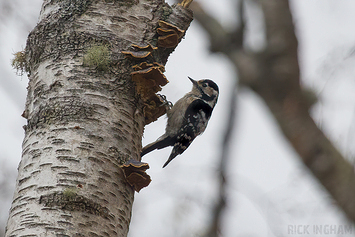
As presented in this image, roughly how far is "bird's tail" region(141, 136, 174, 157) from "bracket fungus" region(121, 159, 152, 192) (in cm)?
219

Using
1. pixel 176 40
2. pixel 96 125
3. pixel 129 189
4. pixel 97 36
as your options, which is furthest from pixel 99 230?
pixel 176 40

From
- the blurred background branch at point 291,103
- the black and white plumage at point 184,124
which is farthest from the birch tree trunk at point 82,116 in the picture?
the black and white plumage at point 184,124

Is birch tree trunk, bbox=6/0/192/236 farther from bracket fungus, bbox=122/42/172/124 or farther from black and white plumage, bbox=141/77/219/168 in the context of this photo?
black and white plumage, bbox=141/77/219/168

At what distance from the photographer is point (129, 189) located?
304 centimetres

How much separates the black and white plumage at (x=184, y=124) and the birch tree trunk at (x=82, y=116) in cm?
185

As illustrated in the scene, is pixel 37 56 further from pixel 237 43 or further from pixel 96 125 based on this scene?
pixel 237 43

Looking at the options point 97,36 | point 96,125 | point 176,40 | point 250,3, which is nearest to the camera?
point 250,3

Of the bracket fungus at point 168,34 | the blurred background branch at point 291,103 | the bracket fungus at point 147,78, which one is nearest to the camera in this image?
the blurred background branch at point 291,103

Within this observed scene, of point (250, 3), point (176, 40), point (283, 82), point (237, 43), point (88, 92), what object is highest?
point (176, 40)

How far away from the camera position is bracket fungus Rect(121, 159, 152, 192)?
2.92 meters

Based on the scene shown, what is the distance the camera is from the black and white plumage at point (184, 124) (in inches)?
219

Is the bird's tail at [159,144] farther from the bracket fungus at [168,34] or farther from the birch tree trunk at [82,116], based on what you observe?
the bracket fungus at [168,34]

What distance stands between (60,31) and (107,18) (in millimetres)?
371

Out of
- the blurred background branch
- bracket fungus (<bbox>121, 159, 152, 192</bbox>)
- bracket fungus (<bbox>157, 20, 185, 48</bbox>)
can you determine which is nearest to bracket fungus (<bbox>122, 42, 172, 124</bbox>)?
bracket fungus (<bbox>157, 20, 185, 48</bbox>)
